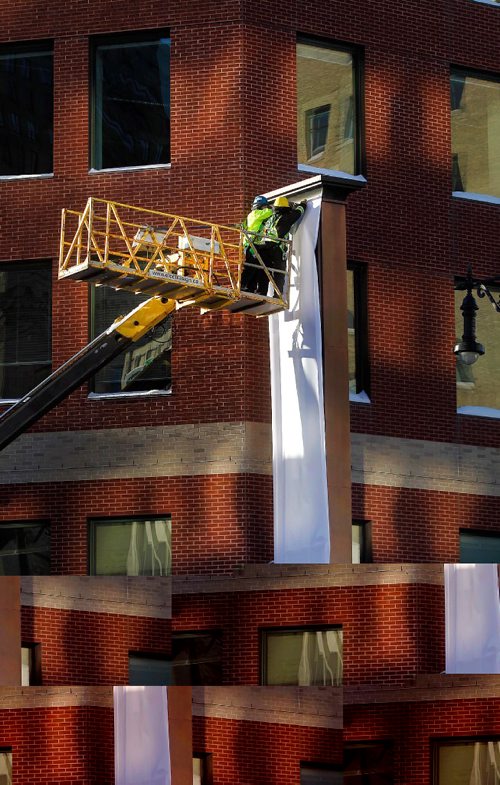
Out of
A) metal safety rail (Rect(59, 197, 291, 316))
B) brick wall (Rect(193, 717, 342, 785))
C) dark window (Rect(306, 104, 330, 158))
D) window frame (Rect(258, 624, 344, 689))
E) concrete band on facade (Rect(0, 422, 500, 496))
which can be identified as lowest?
brick wall (Rect(193, 717, 342, 785))

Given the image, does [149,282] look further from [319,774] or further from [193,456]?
[319,774]

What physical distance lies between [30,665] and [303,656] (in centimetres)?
499

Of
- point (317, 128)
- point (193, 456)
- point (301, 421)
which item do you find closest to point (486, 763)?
point (301, 421)

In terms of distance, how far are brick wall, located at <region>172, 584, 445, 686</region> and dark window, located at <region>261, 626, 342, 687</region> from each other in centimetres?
17

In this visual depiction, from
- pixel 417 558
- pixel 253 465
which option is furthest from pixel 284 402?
pixel 417 558

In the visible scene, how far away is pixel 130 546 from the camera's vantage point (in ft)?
110

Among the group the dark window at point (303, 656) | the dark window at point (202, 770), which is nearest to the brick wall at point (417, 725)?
the dark window at point (303, 656)

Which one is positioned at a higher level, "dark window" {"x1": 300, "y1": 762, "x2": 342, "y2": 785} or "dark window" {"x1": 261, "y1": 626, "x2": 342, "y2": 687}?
"dark window" {"x1": 261, "y1": 626, "x2": 342, "y2": 687}

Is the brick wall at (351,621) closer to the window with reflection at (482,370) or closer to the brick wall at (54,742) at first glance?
the brick wall at (54,742)

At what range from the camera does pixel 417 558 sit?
34.6m

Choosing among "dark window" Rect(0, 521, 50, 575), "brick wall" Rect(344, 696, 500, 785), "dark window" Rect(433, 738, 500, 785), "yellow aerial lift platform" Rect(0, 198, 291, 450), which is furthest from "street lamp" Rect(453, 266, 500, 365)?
"dark window" Rect(0, 521, 50, 575)

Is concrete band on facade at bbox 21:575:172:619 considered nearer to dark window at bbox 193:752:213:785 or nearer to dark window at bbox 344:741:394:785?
dark window at bbox 193:752:213:785

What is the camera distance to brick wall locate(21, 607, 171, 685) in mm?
32281

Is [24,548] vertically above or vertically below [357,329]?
below
